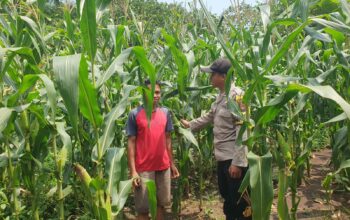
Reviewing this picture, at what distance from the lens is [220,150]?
3.18 metres

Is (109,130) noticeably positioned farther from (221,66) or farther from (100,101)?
(221,66)

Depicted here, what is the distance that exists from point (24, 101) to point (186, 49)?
2.18m

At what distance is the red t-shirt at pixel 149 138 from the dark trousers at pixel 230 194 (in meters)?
0.56

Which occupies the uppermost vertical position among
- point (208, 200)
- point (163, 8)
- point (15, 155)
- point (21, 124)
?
point (163, 8)

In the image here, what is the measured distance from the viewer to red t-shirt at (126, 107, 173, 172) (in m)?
3.08

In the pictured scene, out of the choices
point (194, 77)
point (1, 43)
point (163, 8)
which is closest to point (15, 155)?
point (1, 43)

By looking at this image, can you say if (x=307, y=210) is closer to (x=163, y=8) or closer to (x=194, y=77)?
(x=194, y=77)

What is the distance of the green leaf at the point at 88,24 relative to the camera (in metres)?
1.72

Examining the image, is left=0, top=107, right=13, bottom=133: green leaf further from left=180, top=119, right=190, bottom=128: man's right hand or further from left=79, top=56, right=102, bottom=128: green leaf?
left=180, top=119, right=190, bottom=128: man's right hand

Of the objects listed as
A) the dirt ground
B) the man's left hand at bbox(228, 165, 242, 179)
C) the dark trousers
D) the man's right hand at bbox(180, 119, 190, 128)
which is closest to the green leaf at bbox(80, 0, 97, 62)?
the man's left hand at bbox(228, 165, 242, 179)

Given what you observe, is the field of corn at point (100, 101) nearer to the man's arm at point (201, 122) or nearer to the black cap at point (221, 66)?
the man's arm at point (201, 122)

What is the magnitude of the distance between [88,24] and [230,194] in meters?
2.05

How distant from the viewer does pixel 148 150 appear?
3.15 meters

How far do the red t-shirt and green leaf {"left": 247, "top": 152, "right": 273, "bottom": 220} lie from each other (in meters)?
1.32
